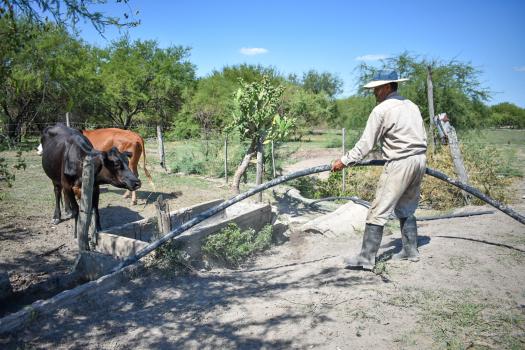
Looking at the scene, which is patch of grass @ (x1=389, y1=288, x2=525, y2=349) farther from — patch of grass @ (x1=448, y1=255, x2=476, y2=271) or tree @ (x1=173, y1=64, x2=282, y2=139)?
tree @ (x1=173, y1=64, x2=282, y2=139)

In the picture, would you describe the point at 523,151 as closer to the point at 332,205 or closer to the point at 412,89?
the point at 412,89

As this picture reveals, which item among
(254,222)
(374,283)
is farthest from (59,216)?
(374,283)

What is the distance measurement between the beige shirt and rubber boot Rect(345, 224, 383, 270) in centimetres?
79

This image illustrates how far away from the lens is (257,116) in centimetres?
817

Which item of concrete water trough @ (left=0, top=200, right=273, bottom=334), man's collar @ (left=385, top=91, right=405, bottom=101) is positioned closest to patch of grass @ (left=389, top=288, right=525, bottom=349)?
man's collar @ (left=385, top=91, right=405, bottom=101)

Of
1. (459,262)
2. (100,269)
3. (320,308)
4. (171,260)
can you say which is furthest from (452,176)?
(100,269)

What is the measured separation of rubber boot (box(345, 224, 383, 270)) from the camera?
428 centimetres

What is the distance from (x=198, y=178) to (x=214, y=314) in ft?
29.7

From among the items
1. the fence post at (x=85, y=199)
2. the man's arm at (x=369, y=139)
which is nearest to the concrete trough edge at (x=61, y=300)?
the fence post at (x=85, y=199)

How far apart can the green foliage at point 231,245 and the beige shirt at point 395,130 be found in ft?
7.38

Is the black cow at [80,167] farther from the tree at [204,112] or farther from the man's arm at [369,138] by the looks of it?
the tree at [204,112]

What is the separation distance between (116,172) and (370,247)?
151 inches

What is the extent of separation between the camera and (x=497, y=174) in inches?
370

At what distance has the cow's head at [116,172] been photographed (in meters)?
5.78
